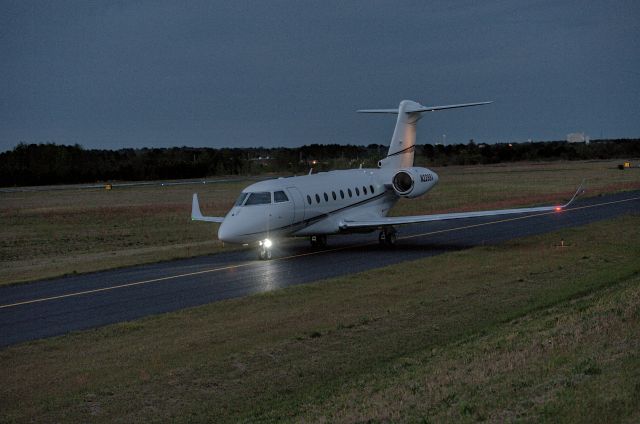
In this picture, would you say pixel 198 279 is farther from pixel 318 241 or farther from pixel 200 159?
pixel 200 159

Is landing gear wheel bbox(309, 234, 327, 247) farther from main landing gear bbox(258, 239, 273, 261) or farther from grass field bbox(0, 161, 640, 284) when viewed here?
grass field bbox(0, 161, 640, 284)

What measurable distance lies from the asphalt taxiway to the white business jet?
90cm

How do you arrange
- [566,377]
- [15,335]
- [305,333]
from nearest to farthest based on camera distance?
[566,377]
[305,333]
[15,335]

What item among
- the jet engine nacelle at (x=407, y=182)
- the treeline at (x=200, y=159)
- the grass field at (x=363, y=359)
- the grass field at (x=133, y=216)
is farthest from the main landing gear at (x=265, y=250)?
the treeline at (x=200, y=159)

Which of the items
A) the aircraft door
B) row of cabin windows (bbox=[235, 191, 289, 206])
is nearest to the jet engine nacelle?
the aircraft door

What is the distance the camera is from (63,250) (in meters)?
37.1

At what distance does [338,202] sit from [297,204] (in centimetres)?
257

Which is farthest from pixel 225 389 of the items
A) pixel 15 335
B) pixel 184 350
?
pixel 15 335

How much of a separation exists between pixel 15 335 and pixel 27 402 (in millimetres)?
5268

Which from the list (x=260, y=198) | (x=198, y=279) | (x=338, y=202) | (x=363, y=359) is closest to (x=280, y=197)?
(x=260, y=198)

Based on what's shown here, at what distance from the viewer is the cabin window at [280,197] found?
93.6 feet

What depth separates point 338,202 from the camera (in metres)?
31.3

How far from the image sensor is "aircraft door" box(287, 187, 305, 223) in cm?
2909

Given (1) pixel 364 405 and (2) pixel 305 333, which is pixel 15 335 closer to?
(2) pixel 305 333
